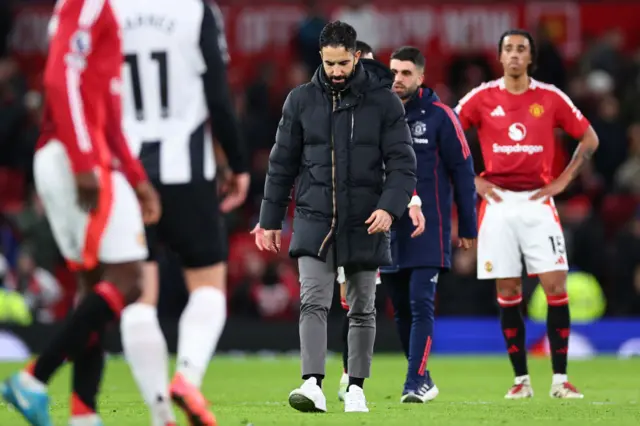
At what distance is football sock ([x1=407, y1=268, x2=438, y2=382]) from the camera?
30.9 feet

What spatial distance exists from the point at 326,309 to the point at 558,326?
8.90ft

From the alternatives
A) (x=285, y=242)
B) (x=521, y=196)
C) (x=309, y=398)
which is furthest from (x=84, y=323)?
(x=285, y=242)

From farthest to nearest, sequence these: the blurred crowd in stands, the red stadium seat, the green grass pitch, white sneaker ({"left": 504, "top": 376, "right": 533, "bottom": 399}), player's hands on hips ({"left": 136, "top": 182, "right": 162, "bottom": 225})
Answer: the red stadium seat
the blurred crowd in stands
white sneaker ({"left": 504, "top": 376, "right": 533, "bottom": 399})
the green grass pitch
player's hands on hips ({"left": 136, "top": 182, "right": 162, "bottom": 225})

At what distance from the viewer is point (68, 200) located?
630cm

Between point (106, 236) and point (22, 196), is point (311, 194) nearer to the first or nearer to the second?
point (106, 236)

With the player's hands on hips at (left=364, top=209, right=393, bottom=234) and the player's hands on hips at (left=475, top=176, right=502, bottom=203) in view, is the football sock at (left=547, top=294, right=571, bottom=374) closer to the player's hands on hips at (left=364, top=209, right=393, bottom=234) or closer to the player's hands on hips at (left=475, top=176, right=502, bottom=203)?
the player's hands on hips at (left=475, top=176, right=502, bottom=203)

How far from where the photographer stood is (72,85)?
6129 millimetres

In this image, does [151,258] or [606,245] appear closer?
[151,258]

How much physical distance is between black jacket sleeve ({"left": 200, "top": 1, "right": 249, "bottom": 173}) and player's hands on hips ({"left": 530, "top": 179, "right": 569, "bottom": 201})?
4.23 m

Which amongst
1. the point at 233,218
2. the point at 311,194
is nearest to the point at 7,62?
the point at 233,218

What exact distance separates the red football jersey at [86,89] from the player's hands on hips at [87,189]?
1.4 inches

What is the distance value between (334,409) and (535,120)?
10.1ft

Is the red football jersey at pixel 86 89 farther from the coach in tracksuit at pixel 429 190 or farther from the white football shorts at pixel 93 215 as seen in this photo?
the coach in tracksuit at pixel 429 190


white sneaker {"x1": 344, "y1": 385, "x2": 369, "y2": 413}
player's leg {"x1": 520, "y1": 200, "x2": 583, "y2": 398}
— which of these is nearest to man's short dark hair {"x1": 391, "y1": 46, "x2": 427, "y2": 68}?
player's leg {"x1": 520, "y1": 200, "x2": 583, "y2": 398}
